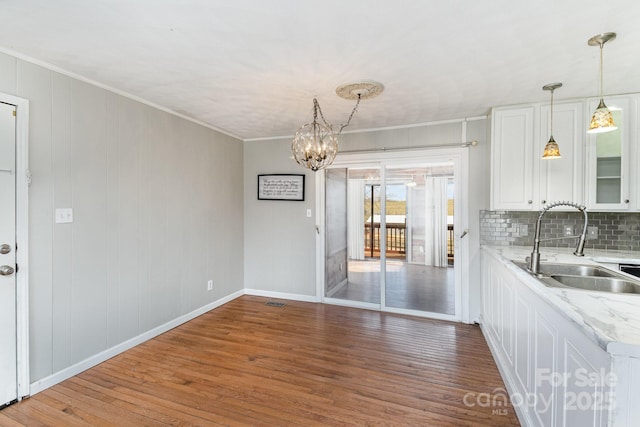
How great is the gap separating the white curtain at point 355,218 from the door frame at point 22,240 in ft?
11.0

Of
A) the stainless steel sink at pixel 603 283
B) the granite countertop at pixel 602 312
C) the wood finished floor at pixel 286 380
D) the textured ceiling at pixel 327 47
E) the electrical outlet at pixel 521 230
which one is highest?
the textured ceiling at pixel 327 47

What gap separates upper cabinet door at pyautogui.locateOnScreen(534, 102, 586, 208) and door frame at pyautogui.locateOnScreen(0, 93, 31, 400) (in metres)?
4.34

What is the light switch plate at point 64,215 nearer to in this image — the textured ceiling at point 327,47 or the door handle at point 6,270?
the door handle at point 6,270

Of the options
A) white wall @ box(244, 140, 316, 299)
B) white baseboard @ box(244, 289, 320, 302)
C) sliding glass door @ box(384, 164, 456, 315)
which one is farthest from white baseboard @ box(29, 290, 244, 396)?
sliding glass door @ box(384, 164, 456, 315)

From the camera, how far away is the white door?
2.03 m

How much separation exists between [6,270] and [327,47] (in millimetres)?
2640

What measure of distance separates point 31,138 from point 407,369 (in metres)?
3.42

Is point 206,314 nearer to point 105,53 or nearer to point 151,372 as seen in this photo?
point 151,372

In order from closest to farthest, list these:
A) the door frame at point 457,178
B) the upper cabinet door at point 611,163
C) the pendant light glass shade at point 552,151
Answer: the pendant light glass shade at point 552,151 → the upper cabinet door at point 611,163 → the door frame at point 457,178

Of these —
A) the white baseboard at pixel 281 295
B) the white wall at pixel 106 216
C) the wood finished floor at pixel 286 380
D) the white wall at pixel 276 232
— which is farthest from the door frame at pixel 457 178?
the white wall at pixel 106 216

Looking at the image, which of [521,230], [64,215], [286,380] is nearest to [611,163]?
[521,230]

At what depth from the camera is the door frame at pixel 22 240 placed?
211 centimetres

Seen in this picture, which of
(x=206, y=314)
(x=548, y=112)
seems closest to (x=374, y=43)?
(x=548, y=112)

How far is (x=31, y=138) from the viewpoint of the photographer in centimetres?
218
